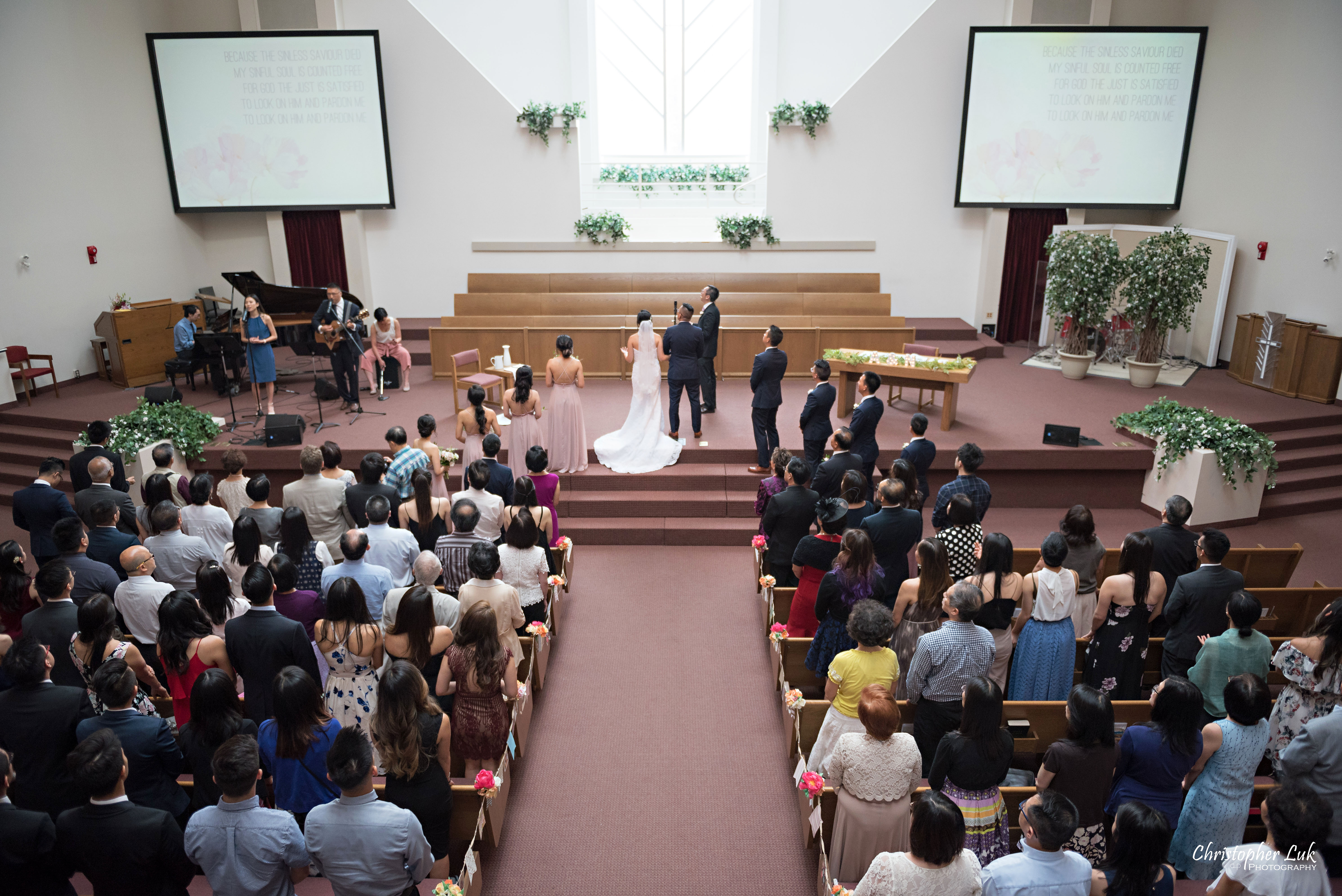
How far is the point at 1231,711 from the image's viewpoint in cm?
352

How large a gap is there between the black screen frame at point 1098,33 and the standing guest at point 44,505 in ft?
41.5

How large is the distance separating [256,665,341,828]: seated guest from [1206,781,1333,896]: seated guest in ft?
10.9

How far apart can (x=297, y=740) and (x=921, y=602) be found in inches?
117

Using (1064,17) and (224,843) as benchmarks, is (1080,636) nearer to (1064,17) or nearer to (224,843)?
(224,843)

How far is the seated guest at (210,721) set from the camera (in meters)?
3.24

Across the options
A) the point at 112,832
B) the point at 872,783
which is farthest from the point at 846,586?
the point at 112,832

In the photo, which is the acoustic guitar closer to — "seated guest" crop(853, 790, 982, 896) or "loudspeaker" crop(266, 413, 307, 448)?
"loudspeaker" crop(266, 413, 307, 448)

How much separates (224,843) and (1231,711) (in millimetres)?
3933

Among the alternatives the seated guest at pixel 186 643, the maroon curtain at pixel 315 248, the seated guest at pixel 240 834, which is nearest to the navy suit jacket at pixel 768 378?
the seated guest at pixel 186 643

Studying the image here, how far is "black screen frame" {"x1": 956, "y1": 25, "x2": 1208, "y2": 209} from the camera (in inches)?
499

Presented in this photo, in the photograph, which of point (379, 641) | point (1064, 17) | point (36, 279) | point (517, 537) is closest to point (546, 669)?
point (517, 537)

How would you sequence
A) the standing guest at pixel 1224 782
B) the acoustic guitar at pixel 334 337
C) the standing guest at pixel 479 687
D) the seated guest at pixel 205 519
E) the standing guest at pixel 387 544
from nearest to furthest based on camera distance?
Result: the standing guest at pixel 1224 782 → the standing guest at pixel 479 687 → the standing guest at pixel 387 544 → the seated guest at pixel 205 519 → the acoustic guitar at pixel 334 337

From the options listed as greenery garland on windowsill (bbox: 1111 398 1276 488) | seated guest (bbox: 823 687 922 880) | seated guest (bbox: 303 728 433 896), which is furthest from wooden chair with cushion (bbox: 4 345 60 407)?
greenery garland on windowsill (bbox: 1111 398 1276 488)

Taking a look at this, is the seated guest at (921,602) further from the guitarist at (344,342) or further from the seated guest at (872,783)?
the guitarist at (344,342)
